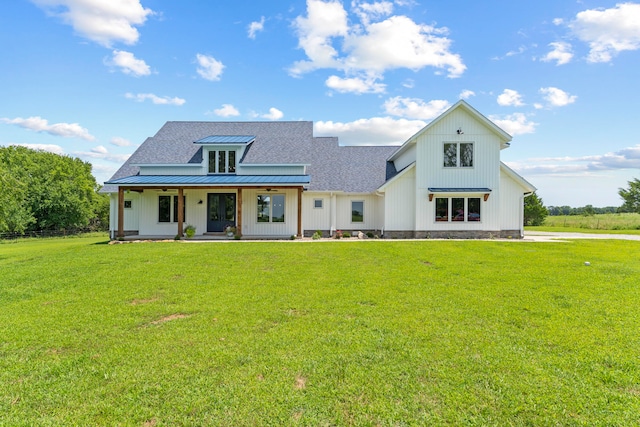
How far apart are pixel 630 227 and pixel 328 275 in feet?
125

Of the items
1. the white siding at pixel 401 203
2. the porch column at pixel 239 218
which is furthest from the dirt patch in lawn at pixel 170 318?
the white siding at pixel 401 203

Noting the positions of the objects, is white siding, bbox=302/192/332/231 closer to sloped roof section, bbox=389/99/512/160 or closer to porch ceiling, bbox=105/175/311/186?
porch ceiling, bbox=105/175/311/186

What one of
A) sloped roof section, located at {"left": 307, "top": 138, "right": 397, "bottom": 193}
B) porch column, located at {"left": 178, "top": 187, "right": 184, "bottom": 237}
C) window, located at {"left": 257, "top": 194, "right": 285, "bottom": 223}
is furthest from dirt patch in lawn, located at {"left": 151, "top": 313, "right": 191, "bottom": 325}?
sloped roof section, located at {"left": 307, "top": 138, "right": 397, "bottom": 193}

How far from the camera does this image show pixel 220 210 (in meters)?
21.2

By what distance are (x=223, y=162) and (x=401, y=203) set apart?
1140cm

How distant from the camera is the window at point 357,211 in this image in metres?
22.1

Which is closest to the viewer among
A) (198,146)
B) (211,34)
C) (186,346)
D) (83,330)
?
(186,346)

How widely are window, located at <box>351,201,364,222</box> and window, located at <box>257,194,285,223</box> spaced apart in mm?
4676

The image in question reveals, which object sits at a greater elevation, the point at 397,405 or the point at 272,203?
the point at 272,203

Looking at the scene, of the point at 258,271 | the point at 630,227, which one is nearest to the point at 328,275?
the point at 258,271

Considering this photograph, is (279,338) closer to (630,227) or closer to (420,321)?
(420,321)

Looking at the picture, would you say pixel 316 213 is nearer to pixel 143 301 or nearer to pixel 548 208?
pixel 143 301

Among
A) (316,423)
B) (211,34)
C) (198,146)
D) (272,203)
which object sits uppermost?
(211,34)

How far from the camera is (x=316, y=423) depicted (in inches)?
119
